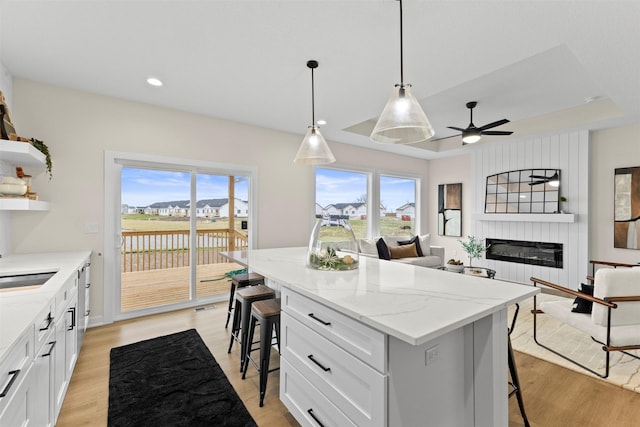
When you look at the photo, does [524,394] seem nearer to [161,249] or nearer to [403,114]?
[403,114]

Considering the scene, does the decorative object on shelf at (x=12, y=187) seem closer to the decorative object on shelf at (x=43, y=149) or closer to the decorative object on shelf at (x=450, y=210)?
the decorative object on shelf at (x=43, y=149)

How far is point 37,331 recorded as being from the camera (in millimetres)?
1261

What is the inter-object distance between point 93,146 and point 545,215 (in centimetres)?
667

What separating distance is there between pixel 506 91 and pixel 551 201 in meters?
2.36

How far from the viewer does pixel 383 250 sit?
4.86m

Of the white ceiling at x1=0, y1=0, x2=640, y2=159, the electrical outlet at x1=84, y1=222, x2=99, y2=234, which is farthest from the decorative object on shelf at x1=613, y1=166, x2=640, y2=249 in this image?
the electrical outlet at x1=84, y1=222, x2=99, y2=234

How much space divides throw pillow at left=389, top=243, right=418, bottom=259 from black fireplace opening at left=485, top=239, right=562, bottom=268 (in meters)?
1.69

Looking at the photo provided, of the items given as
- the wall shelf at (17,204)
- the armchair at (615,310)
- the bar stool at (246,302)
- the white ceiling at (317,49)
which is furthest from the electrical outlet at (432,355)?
the wall shelf at (17,204)

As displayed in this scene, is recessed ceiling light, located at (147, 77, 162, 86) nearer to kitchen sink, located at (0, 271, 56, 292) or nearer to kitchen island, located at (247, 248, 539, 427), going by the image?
kitchen sink, located at (0, 271, 56, 292)

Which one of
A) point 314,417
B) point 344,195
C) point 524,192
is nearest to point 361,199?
Answer: point 344,195

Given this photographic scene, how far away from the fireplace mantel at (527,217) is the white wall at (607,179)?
0.39 m

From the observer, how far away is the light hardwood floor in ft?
5.96

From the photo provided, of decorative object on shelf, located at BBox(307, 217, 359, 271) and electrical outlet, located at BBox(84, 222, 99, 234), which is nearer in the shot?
decorative object on shelf, located at BBox(307, 217, 359, 271)

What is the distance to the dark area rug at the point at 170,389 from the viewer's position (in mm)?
1827
